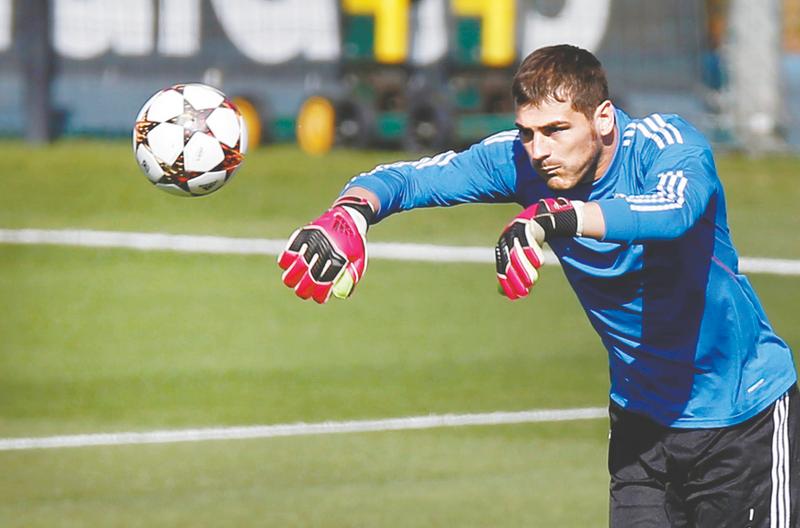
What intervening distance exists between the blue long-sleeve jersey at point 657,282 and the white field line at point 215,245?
37.1ft

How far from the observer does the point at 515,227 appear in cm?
481

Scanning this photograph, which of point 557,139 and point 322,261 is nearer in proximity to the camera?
point 322,261

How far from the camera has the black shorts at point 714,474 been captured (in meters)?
5.57

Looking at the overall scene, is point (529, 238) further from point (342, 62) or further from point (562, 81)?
point (342, 62)

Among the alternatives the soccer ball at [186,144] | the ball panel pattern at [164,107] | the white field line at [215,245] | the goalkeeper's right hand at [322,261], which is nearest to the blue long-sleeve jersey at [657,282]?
the goalkeeper's right hand at [322,261]

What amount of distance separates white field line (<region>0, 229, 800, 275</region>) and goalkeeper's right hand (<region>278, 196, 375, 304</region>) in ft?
39.4

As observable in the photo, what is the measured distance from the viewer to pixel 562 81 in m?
5.23

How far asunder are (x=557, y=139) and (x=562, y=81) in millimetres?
197

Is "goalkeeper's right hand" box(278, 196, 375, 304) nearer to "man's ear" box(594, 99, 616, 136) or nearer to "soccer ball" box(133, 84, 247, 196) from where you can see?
"man's ear" box(594, 99, 616, 136)

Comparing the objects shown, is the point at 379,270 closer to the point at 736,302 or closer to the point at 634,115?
the point at 634,115

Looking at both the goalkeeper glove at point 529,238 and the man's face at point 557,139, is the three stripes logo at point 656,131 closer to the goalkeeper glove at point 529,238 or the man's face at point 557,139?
the man's face at point 557,139

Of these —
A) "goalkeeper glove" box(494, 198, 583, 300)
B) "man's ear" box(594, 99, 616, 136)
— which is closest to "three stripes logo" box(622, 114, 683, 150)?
"man's ear" box(594, 99, 616, 136)

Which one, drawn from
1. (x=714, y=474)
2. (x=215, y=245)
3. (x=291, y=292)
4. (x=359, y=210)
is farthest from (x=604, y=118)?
(x=215, y=245)

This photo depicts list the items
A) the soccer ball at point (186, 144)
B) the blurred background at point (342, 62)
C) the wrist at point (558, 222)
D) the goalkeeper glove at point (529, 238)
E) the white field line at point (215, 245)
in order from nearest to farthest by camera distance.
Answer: the goalkeeper glove at point (529, 238)
the wrist at point (558, 222)
the soccer ball at point (186, 144)
the white field line at point (215, 245)
the blurred background at point (342, 62)
